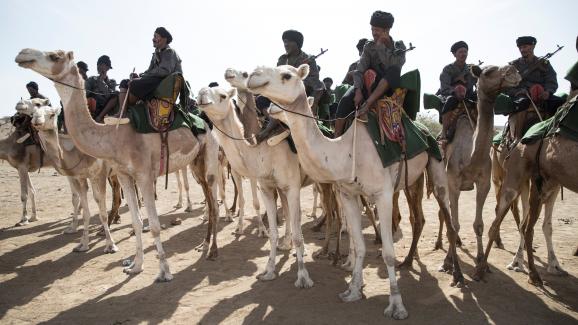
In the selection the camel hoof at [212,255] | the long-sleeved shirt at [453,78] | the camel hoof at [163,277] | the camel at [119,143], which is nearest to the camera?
the camel at [119,143]

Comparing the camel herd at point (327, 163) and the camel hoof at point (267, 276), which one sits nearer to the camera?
the camel herd at point (327, 163)

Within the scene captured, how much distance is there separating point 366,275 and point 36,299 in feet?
15.2

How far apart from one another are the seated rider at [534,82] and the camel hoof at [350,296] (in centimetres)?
391

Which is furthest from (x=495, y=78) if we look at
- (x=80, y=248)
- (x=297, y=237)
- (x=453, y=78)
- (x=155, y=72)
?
(x=80, y=248)

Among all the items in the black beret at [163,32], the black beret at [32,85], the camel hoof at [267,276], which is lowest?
the camel hoof at [267,276]

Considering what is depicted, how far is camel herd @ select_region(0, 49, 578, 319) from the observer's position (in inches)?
185

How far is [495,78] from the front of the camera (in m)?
5.54

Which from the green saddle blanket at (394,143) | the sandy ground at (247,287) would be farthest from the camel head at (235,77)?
the sandy ground at (247,287)

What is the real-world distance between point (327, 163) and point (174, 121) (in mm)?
3443

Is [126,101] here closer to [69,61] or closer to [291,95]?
[69,61]

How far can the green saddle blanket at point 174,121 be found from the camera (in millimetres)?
6547

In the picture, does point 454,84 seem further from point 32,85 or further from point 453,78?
point 32,85

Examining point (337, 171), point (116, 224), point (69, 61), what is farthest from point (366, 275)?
point (116, 224)

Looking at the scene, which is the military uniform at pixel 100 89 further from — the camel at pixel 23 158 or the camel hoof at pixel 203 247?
the camel at pixel 23 158
